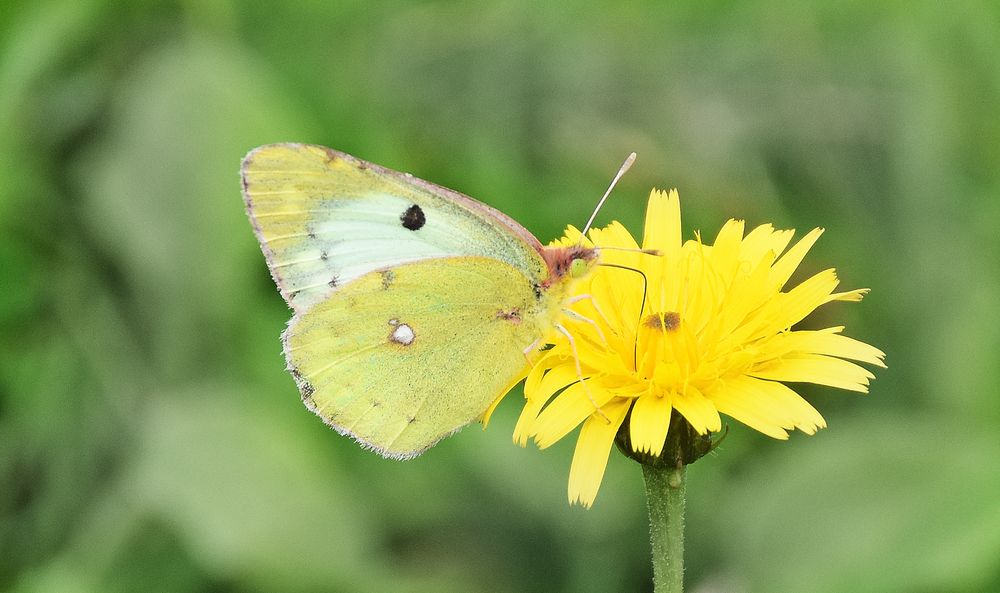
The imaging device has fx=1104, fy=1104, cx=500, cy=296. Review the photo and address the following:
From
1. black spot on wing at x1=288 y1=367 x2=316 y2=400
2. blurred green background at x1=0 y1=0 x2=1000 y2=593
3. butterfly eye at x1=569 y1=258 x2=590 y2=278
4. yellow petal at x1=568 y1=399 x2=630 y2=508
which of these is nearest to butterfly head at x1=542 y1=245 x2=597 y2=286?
butterfly eye at x1=569 y1=258 x2=590 y2=278

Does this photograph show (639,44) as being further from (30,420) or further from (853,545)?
(30,420)

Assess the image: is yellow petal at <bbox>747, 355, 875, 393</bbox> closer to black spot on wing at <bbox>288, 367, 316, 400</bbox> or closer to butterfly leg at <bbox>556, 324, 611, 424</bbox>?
butterfly leg at <bbox>556, 324, 611, 424</bbox>

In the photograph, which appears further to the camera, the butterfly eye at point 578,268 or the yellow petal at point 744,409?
the butterfly eye at point 578,268

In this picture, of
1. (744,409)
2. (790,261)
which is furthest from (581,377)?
(790,261)

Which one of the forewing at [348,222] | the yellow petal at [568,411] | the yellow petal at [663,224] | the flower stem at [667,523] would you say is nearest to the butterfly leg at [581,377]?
the yellow petal at [568,411]

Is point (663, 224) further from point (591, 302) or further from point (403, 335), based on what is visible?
point (403, 335)

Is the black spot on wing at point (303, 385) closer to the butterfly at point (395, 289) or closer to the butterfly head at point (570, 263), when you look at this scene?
the butterfly at point (395, 289)

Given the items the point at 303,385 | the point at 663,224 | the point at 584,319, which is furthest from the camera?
the point at 663,224
